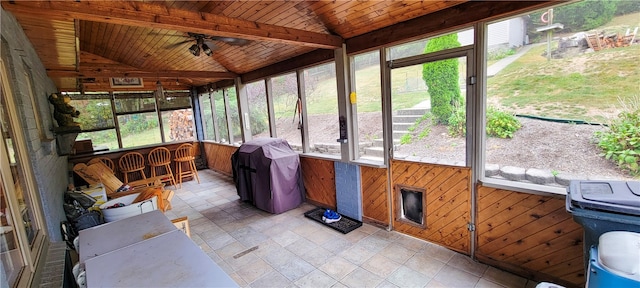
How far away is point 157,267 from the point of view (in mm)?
1294

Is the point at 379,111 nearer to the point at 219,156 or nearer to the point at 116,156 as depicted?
the point at 219,156

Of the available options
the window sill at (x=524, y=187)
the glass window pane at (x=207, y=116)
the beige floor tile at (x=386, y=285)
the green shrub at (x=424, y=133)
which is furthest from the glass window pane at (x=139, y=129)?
the window sill at (x=524, y=187)

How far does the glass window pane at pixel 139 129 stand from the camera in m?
6.70

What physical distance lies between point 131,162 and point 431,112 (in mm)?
6259

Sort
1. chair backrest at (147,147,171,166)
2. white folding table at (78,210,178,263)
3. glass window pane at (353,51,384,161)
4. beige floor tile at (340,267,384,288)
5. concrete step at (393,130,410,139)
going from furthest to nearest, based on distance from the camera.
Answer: chair backrest at (147,147,171,166) < glass window pane at (353,51,384,161) < concrete step at (393,130,410,139) < beige floor tile at (340,267,384,288) < white folding table at (78,210,178,263)

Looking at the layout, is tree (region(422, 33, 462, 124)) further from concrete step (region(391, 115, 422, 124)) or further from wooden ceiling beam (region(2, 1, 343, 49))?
wooden ceiling beam (region(2, 1, 343, 49))

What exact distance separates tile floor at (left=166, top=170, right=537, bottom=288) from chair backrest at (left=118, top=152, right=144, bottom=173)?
2.77m

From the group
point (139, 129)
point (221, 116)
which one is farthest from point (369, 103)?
point (139, 129)

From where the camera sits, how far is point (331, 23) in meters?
3.28

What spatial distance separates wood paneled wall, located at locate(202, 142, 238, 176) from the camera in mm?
6676

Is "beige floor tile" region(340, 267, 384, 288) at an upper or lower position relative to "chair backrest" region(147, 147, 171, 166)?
lower

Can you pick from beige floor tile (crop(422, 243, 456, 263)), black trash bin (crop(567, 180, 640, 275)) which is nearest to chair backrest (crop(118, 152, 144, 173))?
beige floor tile (crop(422, 243, 456, 263))

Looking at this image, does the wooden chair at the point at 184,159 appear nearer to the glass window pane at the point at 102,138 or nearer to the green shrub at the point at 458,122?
the glass window pane at the point at 102,138

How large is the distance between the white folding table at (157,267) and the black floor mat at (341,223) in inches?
91.9
